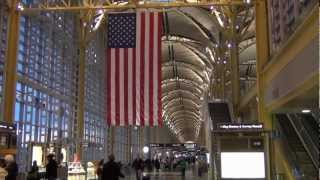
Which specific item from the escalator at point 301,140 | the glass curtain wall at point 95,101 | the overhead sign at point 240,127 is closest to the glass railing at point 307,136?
the escalator at point 301,140

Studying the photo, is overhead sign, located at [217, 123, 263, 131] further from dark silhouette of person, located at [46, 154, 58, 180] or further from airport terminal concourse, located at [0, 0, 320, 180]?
dark silhouette of person, located at [46, 154, 58, 180]

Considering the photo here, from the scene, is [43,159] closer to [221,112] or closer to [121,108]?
[121,108]

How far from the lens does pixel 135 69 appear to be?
696 inches

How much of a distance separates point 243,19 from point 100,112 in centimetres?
1483

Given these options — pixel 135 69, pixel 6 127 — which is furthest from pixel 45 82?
pixel 6 127

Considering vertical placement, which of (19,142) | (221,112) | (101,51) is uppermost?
(101,51)

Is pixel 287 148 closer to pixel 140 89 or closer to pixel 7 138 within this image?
→ pixel 140 89

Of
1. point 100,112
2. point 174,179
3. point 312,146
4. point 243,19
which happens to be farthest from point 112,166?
point 100,112

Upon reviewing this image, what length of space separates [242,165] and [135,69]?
684 centimetres

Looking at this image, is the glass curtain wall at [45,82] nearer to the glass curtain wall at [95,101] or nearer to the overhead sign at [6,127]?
the glass curtain wall at [95,101]

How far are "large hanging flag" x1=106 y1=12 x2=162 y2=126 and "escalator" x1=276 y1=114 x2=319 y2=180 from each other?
5.35 meters

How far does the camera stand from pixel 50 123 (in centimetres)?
2719

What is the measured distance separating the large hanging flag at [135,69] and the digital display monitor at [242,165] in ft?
18.3

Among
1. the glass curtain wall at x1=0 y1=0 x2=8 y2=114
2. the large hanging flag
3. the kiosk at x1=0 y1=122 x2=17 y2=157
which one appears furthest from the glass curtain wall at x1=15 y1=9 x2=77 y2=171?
the kiosk at x1=0 y1=122 x2=17 y2=157
